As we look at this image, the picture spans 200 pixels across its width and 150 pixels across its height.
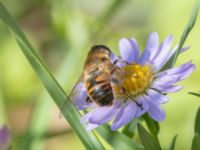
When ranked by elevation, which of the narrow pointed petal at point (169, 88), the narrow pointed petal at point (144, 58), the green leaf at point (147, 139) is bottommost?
the green leaf at point (147, 139)

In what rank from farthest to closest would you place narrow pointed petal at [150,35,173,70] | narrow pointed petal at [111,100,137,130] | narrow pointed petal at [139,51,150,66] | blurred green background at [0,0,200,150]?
blurred green background at [0,0,200,150] < narrow pointed petal at [139,51,150,66] < narrow pointed petal at [150,35,173,70] < narrow pointed petal at [111,100,137,130]

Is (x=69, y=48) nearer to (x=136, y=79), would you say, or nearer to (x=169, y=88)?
(x=136, y=79)

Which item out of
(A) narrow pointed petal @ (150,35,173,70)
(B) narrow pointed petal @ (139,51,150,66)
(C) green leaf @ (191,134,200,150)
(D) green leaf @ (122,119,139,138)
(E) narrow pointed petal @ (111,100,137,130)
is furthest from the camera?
(B) narrow pointed petal @ (139,51,150,66)

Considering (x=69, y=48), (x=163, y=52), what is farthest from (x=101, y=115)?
(x=69, y=48)

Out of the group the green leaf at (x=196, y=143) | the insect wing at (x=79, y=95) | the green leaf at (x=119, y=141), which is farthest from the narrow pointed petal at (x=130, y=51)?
the green leaf at (x=196, y=143)

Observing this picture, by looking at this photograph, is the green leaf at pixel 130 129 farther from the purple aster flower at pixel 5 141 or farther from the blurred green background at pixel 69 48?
the blurred green background at pixel 69 48

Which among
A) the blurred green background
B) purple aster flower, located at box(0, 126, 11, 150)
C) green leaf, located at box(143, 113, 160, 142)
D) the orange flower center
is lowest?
green leaf, located at box(143, 113, 160, 142)

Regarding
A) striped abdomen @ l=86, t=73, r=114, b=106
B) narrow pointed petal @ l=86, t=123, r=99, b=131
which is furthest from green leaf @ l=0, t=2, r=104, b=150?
striped abdomen @ l=86, t=73, r=114, b=106

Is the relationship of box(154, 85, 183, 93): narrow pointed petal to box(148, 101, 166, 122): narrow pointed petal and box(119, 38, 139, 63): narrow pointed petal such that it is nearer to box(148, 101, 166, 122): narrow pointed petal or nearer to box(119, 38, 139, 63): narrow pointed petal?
box(148, 101, 166, 122): narrow pointed petal
